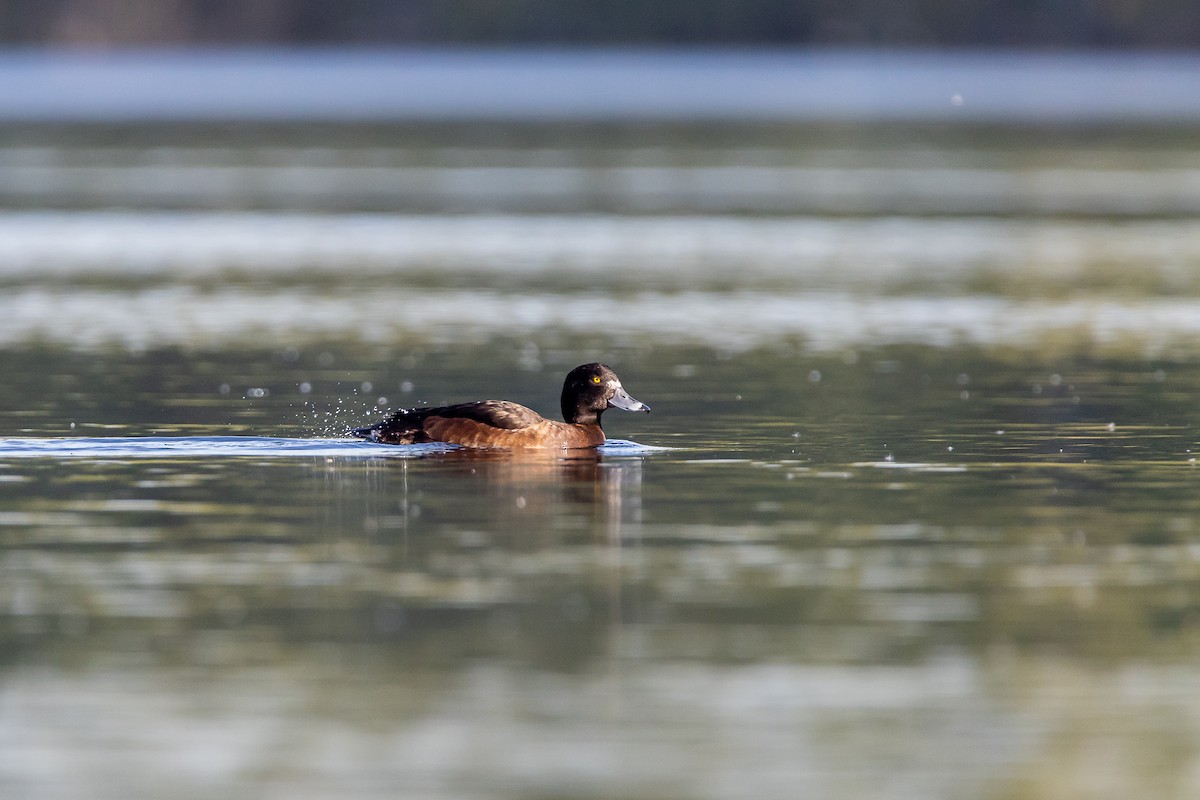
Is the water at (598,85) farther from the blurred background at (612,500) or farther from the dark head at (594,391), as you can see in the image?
the dark head at (594,391)

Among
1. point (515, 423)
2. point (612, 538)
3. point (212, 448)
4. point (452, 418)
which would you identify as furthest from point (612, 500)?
point (212, 448)

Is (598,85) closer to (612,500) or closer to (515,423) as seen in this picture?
(515,423)

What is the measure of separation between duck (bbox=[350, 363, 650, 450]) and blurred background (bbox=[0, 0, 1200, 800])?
0.31 meters

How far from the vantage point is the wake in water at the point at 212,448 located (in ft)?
57.9

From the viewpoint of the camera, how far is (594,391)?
18469 millimetres

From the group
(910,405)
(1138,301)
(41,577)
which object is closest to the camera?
(41,577)

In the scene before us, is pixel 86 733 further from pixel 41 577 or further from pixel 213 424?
pixel 213 424

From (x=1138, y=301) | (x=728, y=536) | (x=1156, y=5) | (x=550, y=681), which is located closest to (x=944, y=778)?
(x=550, y=681)

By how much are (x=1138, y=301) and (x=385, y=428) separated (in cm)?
1544

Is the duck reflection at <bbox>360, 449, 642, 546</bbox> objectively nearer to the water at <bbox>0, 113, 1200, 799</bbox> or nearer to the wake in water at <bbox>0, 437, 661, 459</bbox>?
the water at <bbox>0, 113, 1200, 799</bbox>

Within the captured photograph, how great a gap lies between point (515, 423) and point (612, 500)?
240 centimetres

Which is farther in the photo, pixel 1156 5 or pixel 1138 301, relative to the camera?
pixel 1156 5

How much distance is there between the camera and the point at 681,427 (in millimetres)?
19672

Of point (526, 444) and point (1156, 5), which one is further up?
point (1156, 5)
